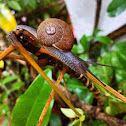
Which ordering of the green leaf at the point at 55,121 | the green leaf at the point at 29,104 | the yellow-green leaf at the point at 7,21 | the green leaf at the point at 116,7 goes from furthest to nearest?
the yellow-green leaf at the point at 7,21
the green leaf at the point at 55,121
the green leaf at the point at 116,7
the green leaf at the point at 29,104

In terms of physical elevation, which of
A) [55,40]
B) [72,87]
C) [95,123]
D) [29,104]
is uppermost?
[55,40]

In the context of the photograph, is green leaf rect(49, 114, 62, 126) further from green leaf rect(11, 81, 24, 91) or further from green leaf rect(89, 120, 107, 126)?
green leaf rect(11, 81, 24, 91)

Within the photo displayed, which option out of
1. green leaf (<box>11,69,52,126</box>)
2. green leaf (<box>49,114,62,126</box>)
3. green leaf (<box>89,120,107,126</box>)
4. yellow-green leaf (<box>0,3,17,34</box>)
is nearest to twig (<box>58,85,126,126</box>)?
green leaf (<box>89,120,107,126</box>)

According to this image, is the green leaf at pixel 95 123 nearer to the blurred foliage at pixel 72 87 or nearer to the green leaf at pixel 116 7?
the blurred foliage at pixel 72 87

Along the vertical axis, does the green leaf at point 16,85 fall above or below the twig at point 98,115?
above

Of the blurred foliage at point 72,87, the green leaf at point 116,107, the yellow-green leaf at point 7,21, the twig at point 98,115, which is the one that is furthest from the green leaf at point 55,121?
the yellow-green leaf at point 7,21

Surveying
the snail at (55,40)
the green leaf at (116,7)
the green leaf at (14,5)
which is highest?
the green leaf at (14,5)

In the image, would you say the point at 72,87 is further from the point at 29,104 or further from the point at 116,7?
the point at 116,7

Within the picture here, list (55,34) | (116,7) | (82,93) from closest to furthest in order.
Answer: (55,34) < (116,7) < (82,93)

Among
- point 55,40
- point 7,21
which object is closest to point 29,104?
point 55,40

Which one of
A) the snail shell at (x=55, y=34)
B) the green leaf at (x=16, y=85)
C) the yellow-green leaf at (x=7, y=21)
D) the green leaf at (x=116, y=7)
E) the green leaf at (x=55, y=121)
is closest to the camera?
the snail shell at (x=55, y=34)
